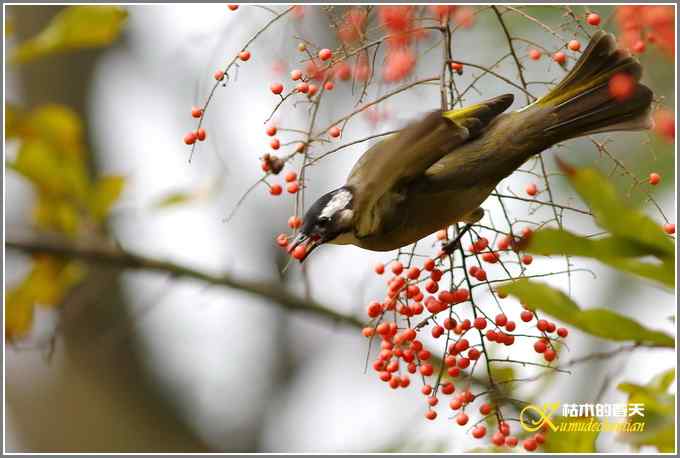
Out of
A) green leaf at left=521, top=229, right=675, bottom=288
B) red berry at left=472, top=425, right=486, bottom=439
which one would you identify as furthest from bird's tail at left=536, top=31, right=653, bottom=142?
green leaf at left=521, top=229, right=675, bottom=288

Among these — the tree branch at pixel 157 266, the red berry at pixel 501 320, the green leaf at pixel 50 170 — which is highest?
the green leaf at pixel 50 170

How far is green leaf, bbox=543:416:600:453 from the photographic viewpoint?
8.33 ft

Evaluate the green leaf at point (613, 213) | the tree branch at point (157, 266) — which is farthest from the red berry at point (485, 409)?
the tree branch at point (157, 266)

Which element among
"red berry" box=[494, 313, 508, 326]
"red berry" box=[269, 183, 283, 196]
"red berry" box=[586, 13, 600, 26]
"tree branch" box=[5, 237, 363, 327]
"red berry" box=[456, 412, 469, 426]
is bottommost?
"red berry" box=[456, 412, 469, 426]

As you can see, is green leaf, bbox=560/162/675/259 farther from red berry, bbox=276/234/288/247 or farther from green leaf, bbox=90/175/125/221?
green leaf, bbox=90/175/125/221

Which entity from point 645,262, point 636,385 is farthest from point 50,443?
point 645,262

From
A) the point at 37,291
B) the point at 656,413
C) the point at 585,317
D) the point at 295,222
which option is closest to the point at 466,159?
the point at 295,222

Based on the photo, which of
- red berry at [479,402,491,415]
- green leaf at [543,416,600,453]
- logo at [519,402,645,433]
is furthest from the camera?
red berry at [479,402,491,415]

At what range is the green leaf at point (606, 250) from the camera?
1539 millimetres

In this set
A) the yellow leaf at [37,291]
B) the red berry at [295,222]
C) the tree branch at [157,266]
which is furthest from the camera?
the tree branch at [157,266]

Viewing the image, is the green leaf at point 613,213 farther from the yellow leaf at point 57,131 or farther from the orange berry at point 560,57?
the yellow leaf at point 57,131

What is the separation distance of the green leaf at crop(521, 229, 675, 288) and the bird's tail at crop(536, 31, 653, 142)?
142 cm

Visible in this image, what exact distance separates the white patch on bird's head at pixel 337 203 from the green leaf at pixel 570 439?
96 cm

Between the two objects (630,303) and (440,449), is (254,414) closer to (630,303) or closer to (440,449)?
(630,303)
